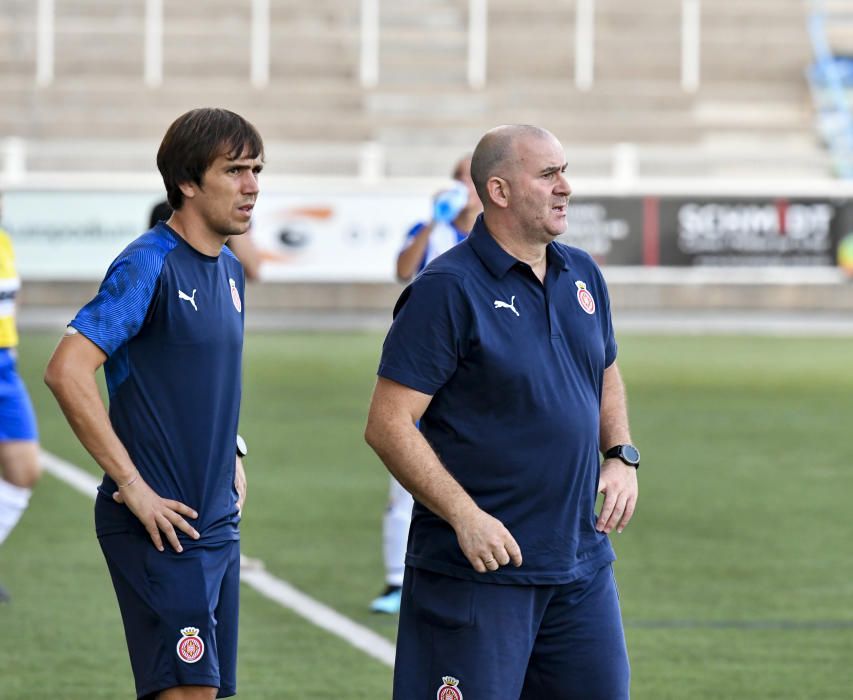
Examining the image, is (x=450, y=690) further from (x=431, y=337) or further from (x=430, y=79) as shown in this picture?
(x=430, y=79)

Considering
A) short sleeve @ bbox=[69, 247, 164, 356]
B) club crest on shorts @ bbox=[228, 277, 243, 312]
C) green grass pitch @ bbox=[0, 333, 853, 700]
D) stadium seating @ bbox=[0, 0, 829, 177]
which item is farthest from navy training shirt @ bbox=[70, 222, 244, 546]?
stadium seating @ bbox=[0, 0, 829, 177]

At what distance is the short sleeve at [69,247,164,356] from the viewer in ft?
14.9

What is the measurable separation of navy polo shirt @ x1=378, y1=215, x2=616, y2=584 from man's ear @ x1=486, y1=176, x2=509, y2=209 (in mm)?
100

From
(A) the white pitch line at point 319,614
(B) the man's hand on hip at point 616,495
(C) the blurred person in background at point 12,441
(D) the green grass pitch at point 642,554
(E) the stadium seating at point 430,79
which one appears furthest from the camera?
(E) the stadium seating at point 430,79

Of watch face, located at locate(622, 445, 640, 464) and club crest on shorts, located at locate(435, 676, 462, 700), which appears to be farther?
watch face, located at locate(622, 445, 640, 464)

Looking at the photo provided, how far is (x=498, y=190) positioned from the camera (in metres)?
4.55

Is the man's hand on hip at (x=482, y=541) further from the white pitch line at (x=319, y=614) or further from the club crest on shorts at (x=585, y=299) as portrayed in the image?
the white pitch line at (x=319, y=614)

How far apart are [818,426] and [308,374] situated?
6112mm

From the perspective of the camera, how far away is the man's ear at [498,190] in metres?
4.55

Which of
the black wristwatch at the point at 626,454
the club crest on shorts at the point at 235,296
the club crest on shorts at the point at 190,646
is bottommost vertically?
the club crest on shorts at the point at 190,646

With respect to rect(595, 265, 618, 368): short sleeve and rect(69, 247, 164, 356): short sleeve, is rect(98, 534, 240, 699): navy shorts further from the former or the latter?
rect(595, 265, 618, 368): short sleeve

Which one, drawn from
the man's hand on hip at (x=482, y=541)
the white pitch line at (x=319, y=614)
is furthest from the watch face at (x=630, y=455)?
the white pitch line at (x=319, y=614)

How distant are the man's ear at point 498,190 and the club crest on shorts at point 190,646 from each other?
1.33 metres

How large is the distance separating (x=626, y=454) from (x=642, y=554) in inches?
210
